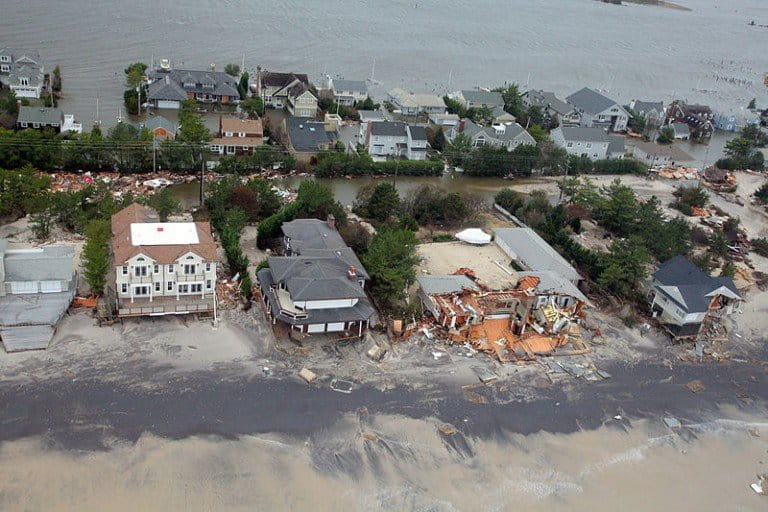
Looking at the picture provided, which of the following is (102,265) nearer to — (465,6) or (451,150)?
(451,150)

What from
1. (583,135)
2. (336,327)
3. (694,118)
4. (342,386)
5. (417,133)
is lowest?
(342,386)

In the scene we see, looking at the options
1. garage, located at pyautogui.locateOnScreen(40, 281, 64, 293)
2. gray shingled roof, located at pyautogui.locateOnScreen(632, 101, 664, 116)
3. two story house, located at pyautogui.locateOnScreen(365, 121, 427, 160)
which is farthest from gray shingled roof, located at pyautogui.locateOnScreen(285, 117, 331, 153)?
gray shingled roof, located at pyautogui.locateOnScreen(632, 101, 664, 116)

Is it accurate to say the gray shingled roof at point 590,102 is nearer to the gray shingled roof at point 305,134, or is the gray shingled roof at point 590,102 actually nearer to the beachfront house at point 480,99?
the beachfront house at point 480,99

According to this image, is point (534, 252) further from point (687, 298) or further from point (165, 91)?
point (165, 91)

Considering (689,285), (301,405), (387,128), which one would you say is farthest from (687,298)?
(387,128)

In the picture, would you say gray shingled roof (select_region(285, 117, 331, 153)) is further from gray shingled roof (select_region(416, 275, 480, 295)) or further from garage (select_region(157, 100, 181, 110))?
gray shingled roof (select_region(416, 275, 480, 295))

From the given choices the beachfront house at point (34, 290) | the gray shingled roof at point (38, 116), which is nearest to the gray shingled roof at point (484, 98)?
the gray shingled roof at point (38, 116)

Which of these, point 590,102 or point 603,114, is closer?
point 603,114
